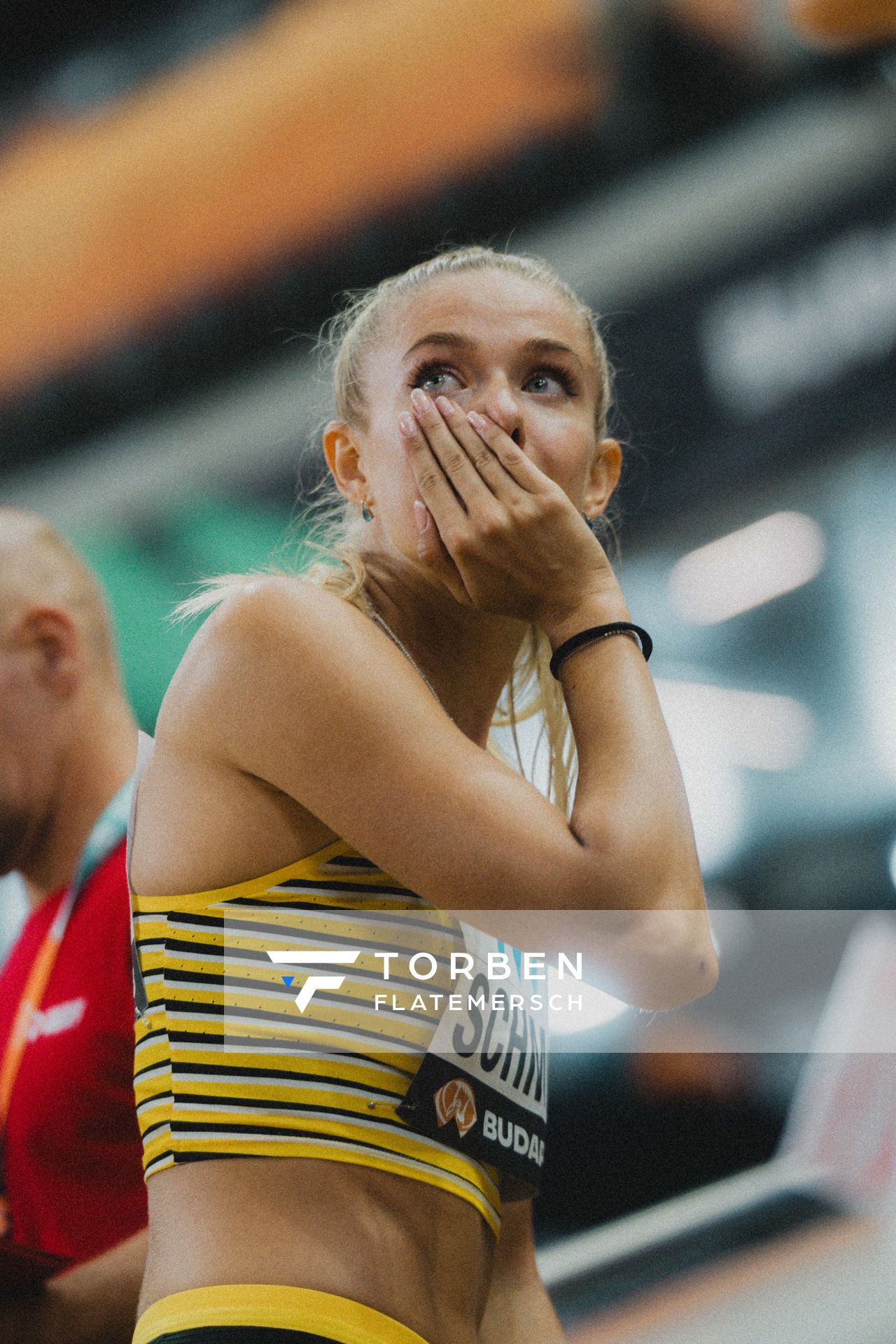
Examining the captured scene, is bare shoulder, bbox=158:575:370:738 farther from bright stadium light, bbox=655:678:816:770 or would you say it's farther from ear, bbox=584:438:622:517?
bright stadium light, bbox=655:678:816:770

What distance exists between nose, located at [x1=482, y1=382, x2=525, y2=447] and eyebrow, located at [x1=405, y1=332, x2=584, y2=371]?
0.19ft

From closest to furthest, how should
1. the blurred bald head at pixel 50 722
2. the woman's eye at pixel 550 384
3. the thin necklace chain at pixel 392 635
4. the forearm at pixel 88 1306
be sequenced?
the thin necklace chain at pixel 392 635 < the woman's eye at pixel 550 384 < the forearm at pixel 88 1306 < the blurred bald head at pixel 50 722

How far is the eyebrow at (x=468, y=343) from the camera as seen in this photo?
1.12m

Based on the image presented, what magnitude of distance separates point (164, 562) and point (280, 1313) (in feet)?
7.52

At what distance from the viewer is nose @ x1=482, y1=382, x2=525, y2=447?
1.06m

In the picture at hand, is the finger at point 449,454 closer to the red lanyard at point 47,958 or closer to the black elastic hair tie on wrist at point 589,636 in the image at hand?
the black elastic hair tie on wrist at point 589,636

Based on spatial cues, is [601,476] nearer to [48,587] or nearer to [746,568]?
[48,587]

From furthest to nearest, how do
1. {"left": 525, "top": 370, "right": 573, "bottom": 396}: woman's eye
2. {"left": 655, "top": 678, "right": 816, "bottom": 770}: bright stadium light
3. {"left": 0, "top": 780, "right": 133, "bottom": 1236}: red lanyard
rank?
1. {"left": 655, "top": 678, "right": 816, "bottom": 770}: bright stadium light
2. {"left": 0, "top": 780, "right": 133, "bottom": 1236}: red lanyard
3. {"left": 525, "top": 370, "right": 573, "bottom": 396}: woman's eye

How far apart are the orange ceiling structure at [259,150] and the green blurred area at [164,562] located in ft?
1.50

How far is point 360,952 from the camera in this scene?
893 mm

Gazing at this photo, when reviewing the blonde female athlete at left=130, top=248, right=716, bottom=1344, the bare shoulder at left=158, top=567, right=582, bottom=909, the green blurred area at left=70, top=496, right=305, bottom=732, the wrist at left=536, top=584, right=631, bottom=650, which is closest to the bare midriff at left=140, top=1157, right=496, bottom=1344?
the blonde female athlete at left=130, top=248, right=716, bottom=1344

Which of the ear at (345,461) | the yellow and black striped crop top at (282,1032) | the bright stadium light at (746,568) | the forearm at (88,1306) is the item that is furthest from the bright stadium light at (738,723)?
the yellow and black striped crop top at (282,1032)

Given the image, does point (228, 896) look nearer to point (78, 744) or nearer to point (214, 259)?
point (78, 744)

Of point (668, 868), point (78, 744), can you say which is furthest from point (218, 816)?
point (78, 744)
